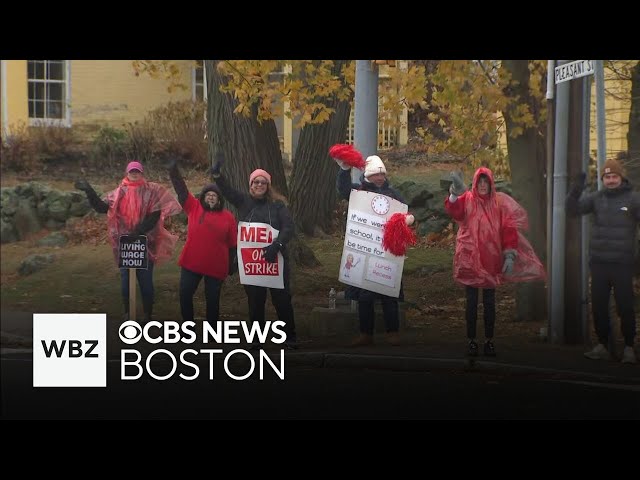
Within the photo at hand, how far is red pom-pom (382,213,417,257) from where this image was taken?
29.8ft

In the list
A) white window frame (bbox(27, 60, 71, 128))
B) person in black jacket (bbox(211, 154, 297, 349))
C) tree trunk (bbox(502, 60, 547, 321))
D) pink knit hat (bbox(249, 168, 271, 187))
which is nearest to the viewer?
white window frame (bbox(27, 60, 71, 128))

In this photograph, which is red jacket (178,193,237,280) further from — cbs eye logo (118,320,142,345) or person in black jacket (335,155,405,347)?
person in black jacket (335,155,405,347)

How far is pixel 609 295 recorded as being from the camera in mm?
9203

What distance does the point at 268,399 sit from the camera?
333 inches

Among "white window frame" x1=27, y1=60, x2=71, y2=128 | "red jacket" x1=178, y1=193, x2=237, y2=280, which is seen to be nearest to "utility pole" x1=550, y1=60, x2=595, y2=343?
"red jacket" x1=178, y1=193, x2=237, y2=280

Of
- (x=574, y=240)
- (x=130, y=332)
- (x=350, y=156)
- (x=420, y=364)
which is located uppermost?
(x=350, y=156)

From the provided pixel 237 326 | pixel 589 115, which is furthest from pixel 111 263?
pixel 589 115

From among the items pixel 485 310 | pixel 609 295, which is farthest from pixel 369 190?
pixel 609 295

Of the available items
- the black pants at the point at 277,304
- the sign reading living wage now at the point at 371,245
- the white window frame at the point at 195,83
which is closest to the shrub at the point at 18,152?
the white window frame at the point at 195,83

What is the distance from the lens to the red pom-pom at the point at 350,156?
912 cm

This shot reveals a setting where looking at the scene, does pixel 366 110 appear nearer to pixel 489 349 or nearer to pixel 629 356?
pixel 489 349

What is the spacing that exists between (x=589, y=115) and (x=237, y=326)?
299 cm

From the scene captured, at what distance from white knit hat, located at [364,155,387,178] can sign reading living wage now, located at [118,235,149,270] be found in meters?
1.58

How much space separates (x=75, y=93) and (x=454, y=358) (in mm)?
3048
